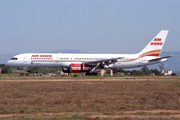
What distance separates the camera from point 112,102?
1555 cm

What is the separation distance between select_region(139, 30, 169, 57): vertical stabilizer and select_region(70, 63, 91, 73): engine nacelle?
34.7 feet

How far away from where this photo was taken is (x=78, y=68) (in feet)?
145

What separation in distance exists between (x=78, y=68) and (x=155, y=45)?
1506 cm

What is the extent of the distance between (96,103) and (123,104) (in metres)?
1.48

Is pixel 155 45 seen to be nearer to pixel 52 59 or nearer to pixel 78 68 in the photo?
pixel 78 68

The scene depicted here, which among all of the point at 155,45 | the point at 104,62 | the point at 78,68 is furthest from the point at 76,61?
the point at 155,45

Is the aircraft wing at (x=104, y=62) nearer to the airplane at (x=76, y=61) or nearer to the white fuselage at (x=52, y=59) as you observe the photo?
the airplane at (x=76, y=61)

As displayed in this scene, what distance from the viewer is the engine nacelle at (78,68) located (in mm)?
44031

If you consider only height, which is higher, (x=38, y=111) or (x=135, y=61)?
(x=135, y=61)

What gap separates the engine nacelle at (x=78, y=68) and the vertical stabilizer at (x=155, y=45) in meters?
10.6

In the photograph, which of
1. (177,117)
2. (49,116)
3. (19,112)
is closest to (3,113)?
(19,112)

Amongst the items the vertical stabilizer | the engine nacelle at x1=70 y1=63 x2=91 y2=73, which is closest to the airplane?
the engine nacelle at x1=70 y1=63 x2=91 y2=73

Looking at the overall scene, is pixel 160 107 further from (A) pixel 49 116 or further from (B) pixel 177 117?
(A) pixel 49 116

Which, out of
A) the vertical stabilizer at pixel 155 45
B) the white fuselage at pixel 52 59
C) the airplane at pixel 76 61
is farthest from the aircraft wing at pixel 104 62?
the vertical stabilizer at pixel 155 45
